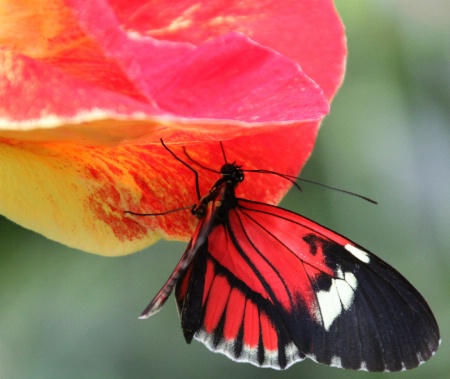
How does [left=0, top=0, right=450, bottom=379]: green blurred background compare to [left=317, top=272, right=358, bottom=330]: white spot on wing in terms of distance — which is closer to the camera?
[left=317, top=272, right=358, bottom=330]: white spot on wing

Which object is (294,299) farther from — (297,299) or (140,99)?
(140,99)

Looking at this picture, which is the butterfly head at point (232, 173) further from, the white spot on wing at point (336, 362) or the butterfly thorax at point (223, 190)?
the white spot on wing at point (336, 362)

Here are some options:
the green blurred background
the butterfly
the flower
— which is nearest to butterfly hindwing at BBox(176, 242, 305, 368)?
the butterfly

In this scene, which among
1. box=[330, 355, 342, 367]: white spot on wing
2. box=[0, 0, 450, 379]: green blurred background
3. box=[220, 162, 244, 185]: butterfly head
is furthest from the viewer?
box=[0, 0, 450, 379]: green blurred background

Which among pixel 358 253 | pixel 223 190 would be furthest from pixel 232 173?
pixel 358 253

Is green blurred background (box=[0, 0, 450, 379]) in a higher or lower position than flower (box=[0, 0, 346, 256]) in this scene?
lower

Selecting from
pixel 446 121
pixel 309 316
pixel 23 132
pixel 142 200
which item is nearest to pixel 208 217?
pixel 142 200

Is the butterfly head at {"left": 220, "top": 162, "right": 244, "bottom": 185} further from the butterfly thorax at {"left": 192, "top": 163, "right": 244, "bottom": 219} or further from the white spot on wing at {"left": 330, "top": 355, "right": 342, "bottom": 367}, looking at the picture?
the white spot on wing at {"left": 330, "top": 355, "right": 342, "bottom": 367}

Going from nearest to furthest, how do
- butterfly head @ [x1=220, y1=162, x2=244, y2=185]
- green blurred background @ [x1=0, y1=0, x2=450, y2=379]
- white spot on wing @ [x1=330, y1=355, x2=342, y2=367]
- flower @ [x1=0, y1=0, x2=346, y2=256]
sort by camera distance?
flower @ [x1=0, y1=0, x2=346, y2=256] < butterfly head @ [x1=220, y1=162, x2=244, y2=185] < white spot on wing @ [x1=330, y1=355, x2=342, y2=367] < green blurred background @ [x1=0, y1=0, x2=450, y2=379]
